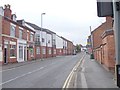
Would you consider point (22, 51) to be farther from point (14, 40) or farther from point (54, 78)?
point (54, 78)

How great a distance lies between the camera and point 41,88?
11.0m

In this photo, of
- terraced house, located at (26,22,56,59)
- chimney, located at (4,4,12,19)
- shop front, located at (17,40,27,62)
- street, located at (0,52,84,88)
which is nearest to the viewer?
street, located at (0,52,84,88)

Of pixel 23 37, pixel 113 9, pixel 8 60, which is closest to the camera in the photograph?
pixel 113 9

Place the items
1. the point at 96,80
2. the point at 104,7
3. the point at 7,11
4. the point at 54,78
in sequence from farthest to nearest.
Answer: the point at 7,11 < the point at 54,78 < the point at 96,80 < the point at 104,7

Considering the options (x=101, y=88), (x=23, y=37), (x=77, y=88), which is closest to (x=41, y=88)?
(x=77, y=88)

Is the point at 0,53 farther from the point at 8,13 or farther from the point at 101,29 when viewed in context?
the point at 101,29

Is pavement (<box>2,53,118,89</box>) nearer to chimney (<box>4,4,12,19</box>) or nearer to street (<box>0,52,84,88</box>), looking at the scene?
street (<box>0,52,84,88</box>)

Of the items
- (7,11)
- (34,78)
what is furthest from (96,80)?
(7,11)

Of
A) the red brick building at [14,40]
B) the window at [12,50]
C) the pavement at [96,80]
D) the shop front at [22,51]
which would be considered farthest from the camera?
the shop front at [22,51]

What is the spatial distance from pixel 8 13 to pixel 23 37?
607 centimetres

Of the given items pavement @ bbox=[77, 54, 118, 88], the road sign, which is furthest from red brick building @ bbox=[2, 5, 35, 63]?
the road sign

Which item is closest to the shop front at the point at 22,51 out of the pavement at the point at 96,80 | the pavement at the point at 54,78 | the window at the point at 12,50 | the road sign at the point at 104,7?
the window at the point at 12,50

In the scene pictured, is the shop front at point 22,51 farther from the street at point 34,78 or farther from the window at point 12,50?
the street at point 34,78

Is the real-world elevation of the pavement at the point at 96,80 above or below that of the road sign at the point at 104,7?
below
